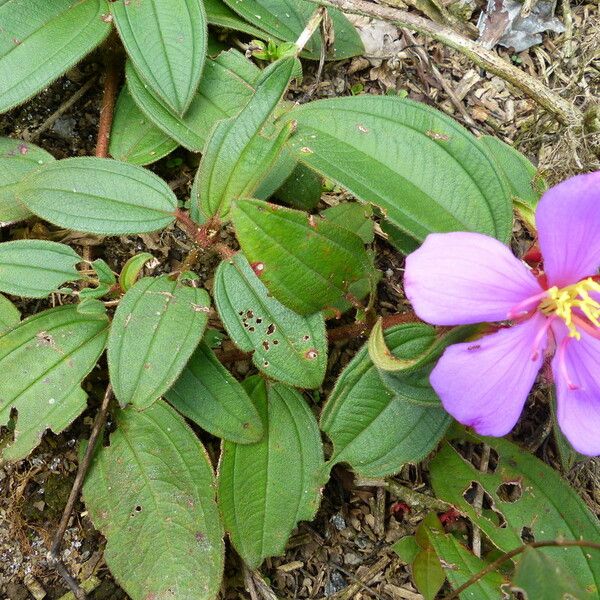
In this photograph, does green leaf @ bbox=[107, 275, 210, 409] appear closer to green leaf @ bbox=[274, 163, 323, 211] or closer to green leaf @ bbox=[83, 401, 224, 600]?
green leaf @ bbox=[83, 401, 224, 600]

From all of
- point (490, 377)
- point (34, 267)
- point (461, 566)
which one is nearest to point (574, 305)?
point (490, 377)

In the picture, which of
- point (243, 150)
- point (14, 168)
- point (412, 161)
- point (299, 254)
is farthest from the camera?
point (14, 168)

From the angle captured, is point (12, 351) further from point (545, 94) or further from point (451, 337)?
point (545, 94)

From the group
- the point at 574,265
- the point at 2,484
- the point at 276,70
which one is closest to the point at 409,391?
the point at 574,265

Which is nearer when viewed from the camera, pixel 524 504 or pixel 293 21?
pixel 524 504

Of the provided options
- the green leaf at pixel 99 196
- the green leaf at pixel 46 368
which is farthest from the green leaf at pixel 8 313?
the green leaf at pixel 99 196

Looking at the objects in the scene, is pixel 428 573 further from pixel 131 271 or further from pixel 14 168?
pixel 14 168

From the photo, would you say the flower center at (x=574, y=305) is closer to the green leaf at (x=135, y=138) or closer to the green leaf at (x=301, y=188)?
the green leaf at (x=301, y=188)

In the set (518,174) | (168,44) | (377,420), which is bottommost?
(377,420)

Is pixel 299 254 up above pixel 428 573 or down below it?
above
